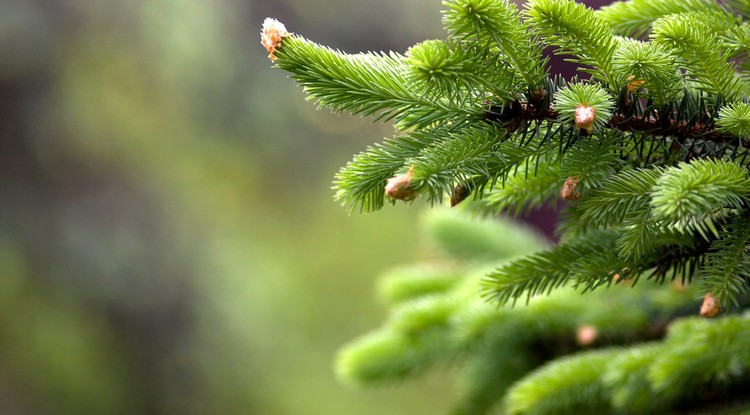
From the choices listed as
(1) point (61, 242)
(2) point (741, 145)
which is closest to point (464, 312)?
(2) point (741, 145)

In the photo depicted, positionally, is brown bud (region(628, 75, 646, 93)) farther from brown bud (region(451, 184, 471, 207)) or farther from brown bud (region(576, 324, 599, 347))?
brown bud (region(576, 324, 599, 347))

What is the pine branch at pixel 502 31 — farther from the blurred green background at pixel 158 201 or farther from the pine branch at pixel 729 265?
the blurred green background at pixel 158 201

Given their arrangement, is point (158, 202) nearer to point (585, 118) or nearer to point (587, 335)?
point (587, 335)

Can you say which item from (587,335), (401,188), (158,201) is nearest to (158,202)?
(158,201)

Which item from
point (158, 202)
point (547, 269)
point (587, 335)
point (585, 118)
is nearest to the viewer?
point (585, 118)

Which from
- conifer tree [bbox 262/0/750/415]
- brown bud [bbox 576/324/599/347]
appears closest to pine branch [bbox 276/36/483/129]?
conifer tree [bbox 262/0/750/415]

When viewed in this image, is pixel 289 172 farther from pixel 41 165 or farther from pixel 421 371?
pixel 421 371

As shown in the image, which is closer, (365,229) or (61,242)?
(61,242)
